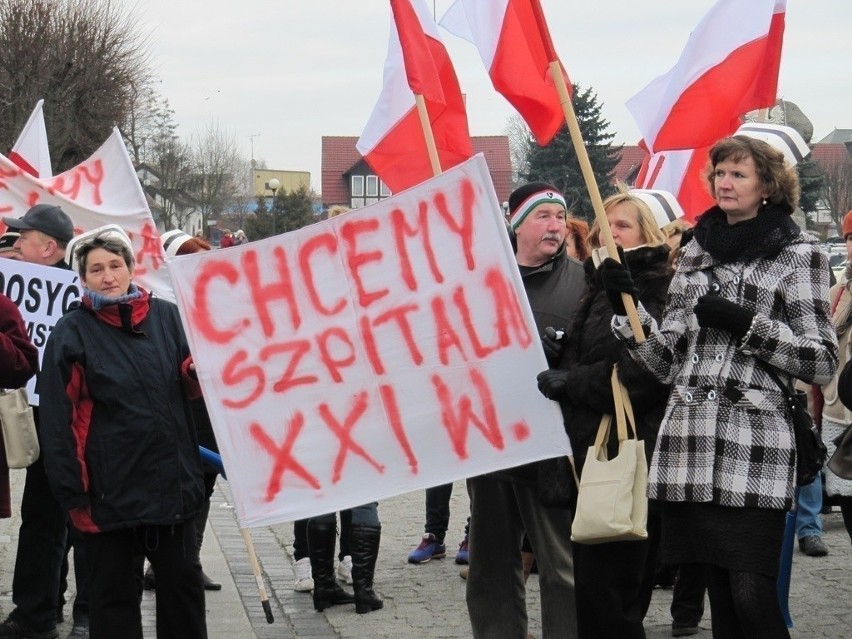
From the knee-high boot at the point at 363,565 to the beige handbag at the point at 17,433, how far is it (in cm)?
174

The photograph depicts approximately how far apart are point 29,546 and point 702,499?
11.1 ft

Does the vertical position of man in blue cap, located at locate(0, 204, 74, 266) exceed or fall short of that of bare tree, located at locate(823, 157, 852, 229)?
it falls short

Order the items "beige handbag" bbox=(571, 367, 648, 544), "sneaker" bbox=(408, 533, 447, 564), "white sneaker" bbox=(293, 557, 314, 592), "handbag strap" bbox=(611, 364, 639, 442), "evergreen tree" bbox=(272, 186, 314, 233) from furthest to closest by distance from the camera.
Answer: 1. "evergreen tree" bbox=(272, 186, 314, 233)
2. "sneaker" bbox=(408, 533, 447, 564)
3. "white sneaker" bbox=(293, 557, 314, 592)
4. "handbag strap" bbox=(611, 364, 639, 442)
5. "beige handbag" bbox=(571, 367, 648, 544)

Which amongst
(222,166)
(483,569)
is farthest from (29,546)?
(222,166)

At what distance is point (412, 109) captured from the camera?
7133mm

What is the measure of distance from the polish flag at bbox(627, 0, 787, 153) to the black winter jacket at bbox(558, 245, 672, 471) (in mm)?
1956

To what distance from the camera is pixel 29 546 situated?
21.0ft

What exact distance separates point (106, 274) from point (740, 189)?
2.34 metres

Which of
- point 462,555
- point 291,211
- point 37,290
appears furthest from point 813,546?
point 291,211

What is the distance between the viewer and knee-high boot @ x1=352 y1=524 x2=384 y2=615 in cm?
701

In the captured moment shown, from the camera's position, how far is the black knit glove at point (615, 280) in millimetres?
4637

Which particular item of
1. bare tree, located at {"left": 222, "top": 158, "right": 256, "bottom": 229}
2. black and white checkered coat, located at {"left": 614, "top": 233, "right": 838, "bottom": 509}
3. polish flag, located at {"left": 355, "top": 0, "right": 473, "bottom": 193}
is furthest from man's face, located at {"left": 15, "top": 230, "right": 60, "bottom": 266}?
bare tree, located at {"left": 222, "top": 158, "right": 256, "bottom": 229}

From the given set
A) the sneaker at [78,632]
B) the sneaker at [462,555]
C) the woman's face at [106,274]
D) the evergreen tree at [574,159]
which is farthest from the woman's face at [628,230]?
the evergreen tree at [574,159]

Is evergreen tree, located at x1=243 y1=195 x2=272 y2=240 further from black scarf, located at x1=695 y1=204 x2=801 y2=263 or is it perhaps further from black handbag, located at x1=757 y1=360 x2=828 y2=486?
black handbag, located at x1=757 y1=360 x2=828 y2=486
